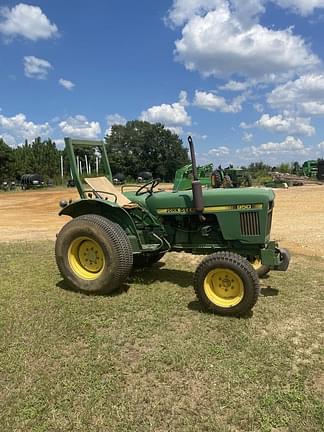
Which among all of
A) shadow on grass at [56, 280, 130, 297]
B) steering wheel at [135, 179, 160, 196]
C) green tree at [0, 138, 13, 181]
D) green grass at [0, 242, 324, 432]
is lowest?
green grass at [0, 242, 324, 432]

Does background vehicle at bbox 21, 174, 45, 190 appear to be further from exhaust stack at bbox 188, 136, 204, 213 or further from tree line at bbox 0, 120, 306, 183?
exhaust stack at bbox 188, 136, 204, 213

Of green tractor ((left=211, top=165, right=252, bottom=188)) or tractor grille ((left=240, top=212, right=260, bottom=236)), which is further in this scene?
green tractor ((left=211, top=165, right=252, bottom=188))

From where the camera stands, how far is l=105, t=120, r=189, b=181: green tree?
2478 inches

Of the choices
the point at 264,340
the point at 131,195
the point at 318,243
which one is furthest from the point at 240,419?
the point at 318,243

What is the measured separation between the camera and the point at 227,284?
187 inches

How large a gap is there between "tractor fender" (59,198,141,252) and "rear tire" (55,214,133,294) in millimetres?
197

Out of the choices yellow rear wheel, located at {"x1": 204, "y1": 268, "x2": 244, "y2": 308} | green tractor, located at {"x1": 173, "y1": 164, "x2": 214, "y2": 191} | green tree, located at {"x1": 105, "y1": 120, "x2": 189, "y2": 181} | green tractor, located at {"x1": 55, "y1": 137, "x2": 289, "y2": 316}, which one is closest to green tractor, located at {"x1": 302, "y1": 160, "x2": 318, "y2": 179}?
green tractor, located at {"x1": 173, "y1": 164, "x2": 214, "y2": 191}

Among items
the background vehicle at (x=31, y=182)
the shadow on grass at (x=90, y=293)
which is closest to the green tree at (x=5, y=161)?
the background vehicle at (x=31, y=182)

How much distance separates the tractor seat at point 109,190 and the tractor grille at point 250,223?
140cm

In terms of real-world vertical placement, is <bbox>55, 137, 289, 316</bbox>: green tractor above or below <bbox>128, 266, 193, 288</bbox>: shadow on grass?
above

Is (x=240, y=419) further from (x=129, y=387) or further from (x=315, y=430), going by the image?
(x=129, y=387)

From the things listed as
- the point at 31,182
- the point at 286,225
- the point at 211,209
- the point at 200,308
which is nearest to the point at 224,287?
the point at 200,308

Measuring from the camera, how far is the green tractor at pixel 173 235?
4746 millimetres

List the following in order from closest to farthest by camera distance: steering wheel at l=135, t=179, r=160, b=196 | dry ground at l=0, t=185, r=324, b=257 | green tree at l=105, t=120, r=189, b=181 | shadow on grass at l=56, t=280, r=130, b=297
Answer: shadow on grass at l=56, t=280, r=130, b=297 < steering wheel at l=135, t=179, r=160, b=196 < dry ground at l=0, t=185, r=324, b=257 < green tree at l=105, t=120, r=189, b=181
